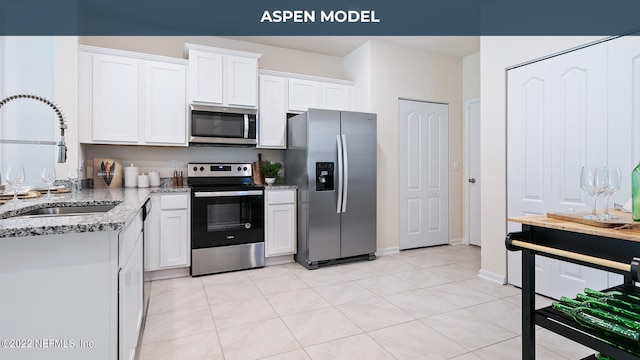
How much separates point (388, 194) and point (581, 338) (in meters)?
2.99

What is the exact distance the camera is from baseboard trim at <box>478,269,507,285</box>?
3.14 meters

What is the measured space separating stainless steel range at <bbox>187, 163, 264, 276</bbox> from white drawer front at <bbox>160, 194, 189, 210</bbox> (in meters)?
0.08

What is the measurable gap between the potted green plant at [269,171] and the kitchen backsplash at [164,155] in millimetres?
284

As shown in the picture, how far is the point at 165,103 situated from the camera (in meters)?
3.48

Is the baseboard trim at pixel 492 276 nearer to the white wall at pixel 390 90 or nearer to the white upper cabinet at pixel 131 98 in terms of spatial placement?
the white wall at pixel 390 90

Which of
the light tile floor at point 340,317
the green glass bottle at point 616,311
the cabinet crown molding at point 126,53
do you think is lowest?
the light tile floor at point 340,317

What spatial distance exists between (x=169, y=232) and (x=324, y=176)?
1.69 meters

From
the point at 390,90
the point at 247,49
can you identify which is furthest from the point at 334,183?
the point at 247,49

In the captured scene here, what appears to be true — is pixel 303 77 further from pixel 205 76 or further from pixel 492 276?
pixel 492 276

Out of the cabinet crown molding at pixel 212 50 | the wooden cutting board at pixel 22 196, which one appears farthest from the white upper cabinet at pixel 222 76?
the wooden cutting board at pixel 22 196

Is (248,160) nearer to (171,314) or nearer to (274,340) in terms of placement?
(171,314)

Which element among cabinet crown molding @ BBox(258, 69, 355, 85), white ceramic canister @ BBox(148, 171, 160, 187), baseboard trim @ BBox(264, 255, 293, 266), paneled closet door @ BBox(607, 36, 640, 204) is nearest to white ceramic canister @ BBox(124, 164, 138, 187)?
white ceramic canister @ BBox(148, 171, 160, 187)

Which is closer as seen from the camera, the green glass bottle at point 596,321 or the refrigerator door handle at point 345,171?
the green glass bottle at point 596,321

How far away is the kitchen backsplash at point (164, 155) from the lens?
3.54 m
